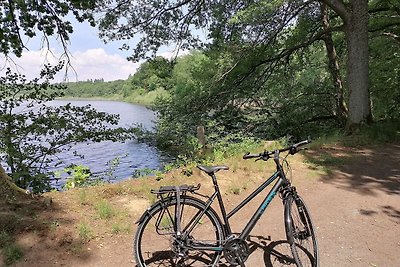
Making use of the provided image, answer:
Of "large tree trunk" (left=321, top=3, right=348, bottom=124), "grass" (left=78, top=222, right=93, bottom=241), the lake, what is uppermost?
"large tree trunk" (left=321, top=3, right=348, bottom=124)

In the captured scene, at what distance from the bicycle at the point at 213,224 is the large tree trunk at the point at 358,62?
7.32 metres

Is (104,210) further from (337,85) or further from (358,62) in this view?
(337,85)

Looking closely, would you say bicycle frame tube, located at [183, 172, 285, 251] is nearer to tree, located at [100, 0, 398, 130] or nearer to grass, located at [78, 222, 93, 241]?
grass, located at [78, 222, 93, 241]

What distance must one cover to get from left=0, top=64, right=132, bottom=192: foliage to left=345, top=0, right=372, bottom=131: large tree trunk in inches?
278

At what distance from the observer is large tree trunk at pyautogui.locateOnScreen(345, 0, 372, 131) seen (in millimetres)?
9031

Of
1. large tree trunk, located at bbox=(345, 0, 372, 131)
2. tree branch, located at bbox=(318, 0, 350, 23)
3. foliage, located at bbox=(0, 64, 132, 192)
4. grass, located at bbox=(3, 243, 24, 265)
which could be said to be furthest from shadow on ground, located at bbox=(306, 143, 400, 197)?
foliage, located at bbox=(0, 64, 132, 192)

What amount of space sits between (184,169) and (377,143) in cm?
571

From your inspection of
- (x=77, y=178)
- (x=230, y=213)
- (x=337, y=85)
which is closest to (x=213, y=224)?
(x=230, y=213)

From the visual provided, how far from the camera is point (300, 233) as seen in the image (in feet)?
10.3

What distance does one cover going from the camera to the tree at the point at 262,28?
912cm

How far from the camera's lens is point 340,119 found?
41.3 ft

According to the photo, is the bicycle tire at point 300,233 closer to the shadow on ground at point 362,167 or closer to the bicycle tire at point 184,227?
the bicycle tire at point 184,227

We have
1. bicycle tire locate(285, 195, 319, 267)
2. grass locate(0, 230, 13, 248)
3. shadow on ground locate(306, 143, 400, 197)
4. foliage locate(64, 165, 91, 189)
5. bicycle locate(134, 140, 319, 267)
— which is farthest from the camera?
foliage locate(64, 165, 91, 189)

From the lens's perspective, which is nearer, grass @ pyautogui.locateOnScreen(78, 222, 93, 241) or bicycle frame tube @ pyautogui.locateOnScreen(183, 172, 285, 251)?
bicycle frame tube @ pyautogui.locateOnScreen(183, 172, 285, 251)
